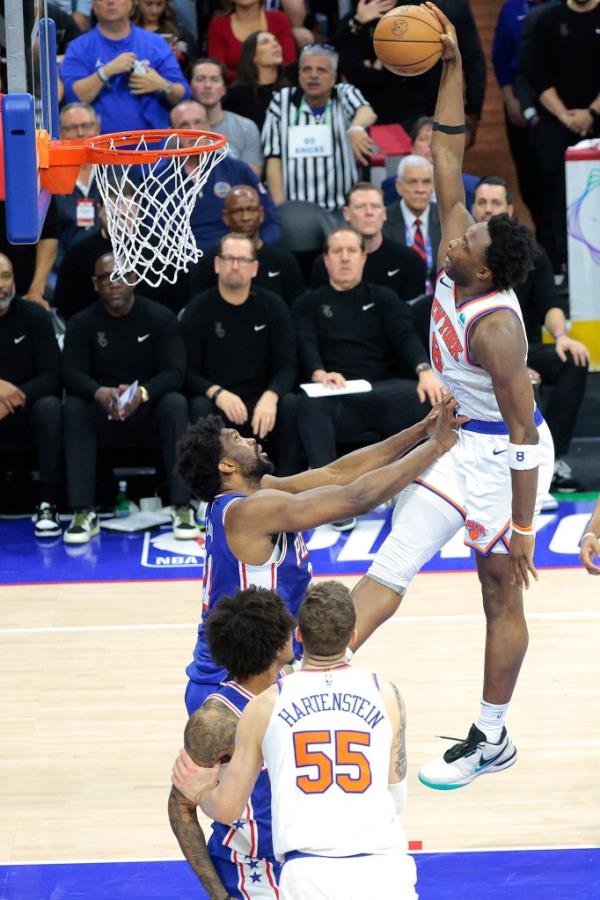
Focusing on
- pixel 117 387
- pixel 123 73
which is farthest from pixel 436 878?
pixel 123 73

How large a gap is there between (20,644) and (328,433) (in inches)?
98.8

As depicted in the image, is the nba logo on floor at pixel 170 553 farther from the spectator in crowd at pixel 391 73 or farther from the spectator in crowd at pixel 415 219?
the spectator in crowd at pixel 391 73

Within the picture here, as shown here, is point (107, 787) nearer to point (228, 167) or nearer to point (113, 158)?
point (113, 158)

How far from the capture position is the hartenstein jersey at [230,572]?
4.74m

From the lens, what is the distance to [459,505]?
17.3 feet

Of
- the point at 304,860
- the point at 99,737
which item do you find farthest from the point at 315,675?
the point at 99,737

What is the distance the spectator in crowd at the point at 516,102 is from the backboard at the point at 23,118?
6.18 meters

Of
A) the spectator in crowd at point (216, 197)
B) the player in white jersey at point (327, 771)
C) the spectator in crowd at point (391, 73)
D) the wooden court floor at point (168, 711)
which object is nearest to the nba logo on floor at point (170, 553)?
the wooden court floor at point (168, 711)

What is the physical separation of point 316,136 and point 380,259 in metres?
1.24

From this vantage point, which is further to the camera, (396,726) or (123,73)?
(123,73)

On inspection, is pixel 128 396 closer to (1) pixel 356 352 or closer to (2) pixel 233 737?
(1) pixel 356 352

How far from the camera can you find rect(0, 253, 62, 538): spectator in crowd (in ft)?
28.8

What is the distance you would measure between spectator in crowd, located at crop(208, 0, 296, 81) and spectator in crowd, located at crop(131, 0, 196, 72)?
0.72 feet

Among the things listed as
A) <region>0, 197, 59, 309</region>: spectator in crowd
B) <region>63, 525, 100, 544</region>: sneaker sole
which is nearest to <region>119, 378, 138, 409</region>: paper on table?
<region>63, 525, 100, 544</region>: sneaker sole
